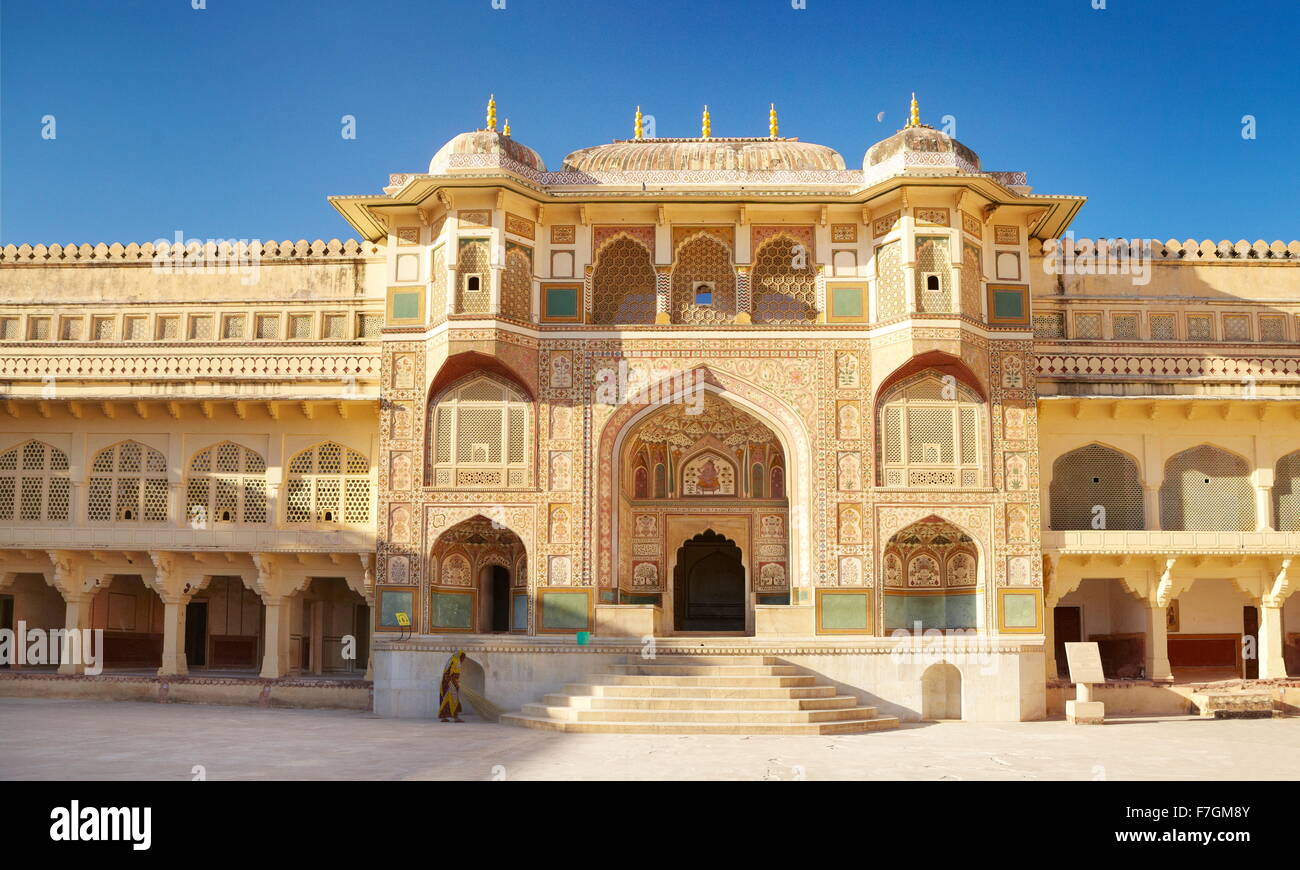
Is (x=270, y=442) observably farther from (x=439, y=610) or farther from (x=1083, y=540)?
(x=1083, y=540)

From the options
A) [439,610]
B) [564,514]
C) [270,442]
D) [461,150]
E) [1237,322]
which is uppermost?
[461,150]

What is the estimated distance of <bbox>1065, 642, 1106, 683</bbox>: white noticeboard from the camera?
1770 cm

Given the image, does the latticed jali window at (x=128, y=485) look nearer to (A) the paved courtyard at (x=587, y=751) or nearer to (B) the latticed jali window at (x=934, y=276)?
(A) the paved courtyard at (x=587, y=751)

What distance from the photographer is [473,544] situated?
20.0m

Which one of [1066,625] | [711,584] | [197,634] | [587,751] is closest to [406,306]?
[711,584]

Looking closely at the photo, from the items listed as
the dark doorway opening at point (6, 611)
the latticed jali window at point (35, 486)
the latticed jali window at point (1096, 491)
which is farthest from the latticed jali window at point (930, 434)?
the dark doorway opening at point (6, 611)

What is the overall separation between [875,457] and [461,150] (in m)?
8.11

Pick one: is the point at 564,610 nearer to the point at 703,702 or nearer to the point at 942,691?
the point at 703,702

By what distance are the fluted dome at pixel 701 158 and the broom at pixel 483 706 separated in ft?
28.2

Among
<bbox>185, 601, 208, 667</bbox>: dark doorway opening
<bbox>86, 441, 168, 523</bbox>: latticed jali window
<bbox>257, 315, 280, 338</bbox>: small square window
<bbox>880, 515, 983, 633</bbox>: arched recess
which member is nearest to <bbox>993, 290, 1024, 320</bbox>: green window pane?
<bbox>880, 515, 983, 633</bbox>: arched recess

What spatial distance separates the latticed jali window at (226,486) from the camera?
2072 centimetres

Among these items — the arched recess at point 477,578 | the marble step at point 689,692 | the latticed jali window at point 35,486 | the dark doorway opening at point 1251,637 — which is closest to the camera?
the marble step at point 689,692

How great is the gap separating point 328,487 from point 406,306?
346 centimetres
